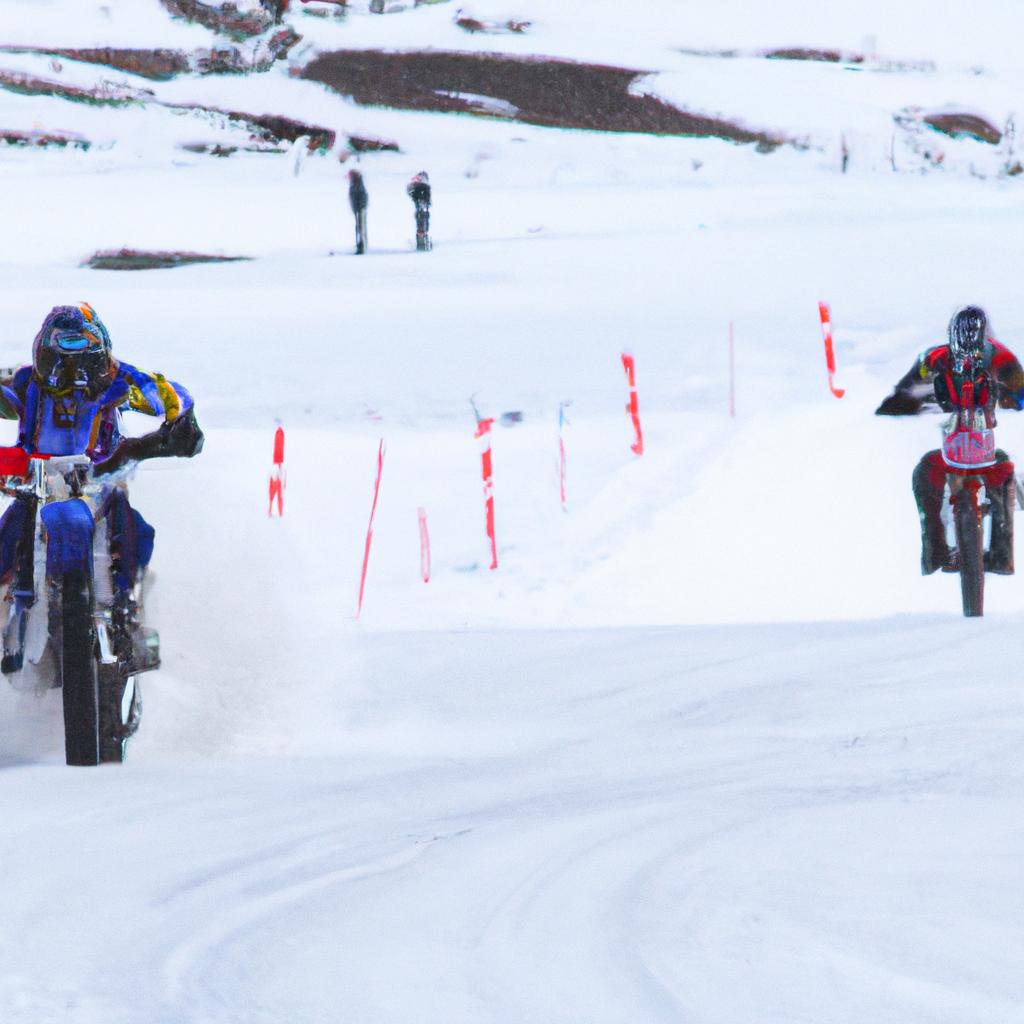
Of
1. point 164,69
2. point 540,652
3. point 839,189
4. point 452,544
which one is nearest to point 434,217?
point 839,189

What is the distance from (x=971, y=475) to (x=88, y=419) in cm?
429

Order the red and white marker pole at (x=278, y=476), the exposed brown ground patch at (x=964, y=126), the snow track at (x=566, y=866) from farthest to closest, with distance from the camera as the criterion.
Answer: the exposed brown ground patch at (x=964, y=126)
the red and white marker pole at (x=278, y=476)
the snow track at (x=566, y=866)

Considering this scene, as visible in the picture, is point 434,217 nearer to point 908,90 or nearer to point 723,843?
point 908,90

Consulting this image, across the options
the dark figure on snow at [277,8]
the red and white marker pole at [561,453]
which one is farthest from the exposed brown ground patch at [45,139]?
the red and white marker pole at [561,453]

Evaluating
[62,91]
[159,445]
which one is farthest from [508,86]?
[159,445]

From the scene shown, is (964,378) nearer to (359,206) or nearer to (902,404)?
(902,404)

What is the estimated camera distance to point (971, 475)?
8578mm

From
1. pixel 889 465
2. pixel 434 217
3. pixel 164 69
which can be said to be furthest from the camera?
pixel 164 69

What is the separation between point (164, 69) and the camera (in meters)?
33.8

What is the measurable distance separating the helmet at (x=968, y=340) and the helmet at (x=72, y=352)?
4.05m

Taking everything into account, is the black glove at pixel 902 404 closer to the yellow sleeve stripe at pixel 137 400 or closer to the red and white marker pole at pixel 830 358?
the yellow sleeve stripe at pixel 137 400

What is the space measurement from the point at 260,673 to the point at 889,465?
6.83 meters

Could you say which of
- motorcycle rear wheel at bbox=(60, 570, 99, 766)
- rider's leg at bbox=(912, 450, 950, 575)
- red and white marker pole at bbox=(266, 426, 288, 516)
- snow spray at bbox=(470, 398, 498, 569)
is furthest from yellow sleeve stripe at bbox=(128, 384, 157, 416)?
red and white marker pole at bbox=(266, 426, 288, 516)

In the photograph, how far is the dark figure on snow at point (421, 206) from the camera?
23578 mm
